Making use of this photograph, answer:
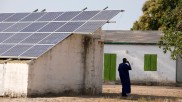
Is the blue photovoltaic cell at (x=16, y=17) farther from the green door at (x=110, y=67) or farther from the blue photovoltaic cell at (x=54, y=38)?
the green door at (x=110, y=67)

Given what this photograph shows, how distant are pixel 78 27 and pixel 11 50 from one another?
289 cm

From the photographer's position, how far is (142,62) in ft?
90.6

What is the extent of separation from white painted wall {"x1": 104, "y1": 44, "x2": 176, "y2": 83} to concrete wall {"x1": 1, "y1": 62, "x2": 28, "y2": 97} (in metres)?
12.9

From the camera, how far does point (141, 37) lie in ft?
95.3

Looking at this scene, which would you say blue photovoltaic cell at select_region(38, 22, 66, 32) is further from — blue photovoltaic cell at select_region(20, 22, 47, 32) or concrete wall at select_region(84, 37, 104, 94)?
concrete wall at select_region(84, 37, 104, 94)

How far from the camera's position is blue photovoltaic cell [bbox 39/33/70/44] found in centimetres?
1645

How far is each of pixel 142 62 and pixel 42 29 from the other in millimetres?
11378

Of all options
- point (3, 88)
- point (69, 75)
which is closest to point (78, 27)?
point (69, 75)

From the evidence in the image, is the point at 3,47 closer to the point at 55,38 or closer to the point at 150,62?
the point at 55,38

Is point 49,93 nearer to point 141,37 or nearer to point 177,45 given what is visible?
point 177,45

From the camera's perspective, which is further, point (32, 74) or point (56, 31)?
point (56, 31)

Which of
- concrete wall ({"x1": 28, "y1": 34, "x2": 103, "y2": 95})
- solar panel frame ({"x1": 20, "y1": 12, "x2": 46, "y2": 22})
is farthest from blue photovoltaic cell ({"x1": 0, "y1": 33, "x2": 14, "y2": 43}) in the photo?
concrete wall ({"x1": 28, "y1": 34, "x2": 103, "y2": 95})

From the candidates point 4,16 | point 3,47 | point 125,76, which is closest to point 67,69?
point 125,76

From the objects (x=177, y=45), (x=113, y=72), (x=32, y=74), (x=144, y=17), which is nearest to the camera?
(x=32, y=74)
